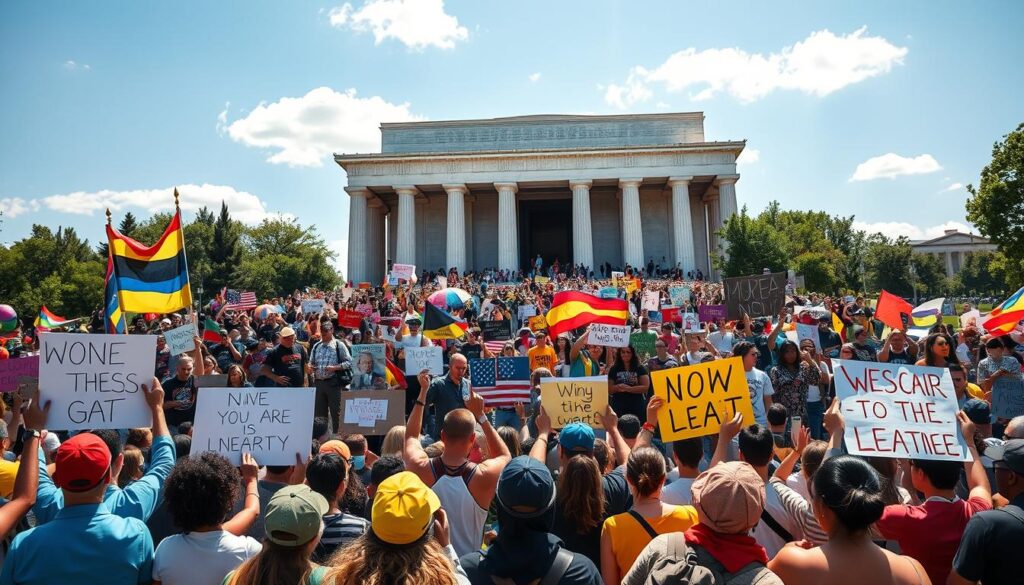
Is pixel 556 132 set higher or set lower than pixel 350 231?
higher

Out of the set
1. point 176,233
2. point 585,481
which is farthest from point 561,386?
point 176,233

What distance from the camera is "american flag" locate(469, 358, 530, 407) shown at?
8.27m

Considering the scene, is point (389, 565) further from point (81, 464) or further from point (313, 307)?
point (313, 307)

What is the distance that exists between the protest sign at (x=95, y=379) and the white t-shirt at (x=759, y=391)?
6.72 m

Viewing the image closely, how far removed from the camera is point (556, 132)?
50.6 metres

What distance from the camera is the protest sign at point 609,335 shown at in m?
9.36

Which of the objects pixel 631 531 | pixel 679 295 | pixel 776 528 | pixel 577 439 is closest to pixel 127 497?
pixel 577 439

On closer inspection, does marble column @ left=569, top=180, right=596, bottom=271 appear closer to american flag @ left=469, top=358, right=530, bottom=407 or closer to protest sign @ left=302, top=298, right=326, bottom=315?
protest sign @ left=302, top=298, right=326, bottom=315

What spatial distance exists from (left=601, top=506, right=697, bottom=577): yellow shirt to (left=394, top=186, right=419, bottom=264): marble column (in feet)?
152

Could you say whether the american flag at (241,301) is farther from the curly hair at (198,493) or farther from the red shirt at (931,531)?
the red shirt at (931,531)

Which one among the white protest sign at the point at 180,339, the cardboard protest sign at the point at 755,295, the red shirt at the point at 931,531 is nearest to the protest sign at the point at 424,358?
the white protest sign at the point at 180,339

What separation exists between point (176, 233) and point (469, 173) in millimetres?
41911

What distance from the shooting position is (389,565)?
2.42 m

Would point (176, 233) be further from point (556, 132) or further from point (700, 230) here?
point (700, 230)
